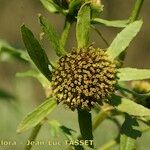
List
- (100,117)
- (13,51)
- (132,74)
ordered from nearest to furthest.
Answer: (132,74)
(100,117)
(13,51)

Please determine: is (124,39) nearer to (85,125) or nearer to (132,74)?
(132,74)

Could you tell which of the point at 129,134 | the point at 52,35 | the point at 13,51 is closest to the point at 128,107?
the point at 129,134

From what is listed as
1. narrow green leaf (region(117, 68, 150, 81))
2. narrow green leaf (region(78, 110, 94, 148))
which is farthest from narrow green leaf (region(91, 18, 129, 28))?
narrow green leaf (region(78, 110, 94, 148))

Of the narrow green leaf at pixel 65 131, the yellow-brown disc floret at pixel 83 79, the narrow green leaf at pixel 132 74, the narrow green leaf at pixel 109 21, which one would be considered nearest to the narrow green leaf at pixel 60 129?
the narrow green leaf at pixel 65 131

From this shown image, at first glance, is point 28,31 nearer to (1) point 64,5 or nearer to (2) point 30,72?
(1) point 64,5

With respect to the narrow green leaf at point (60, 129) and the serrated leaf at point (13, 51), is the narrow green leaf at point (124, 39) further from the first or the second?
the serrated leaf at point (13, 51)
